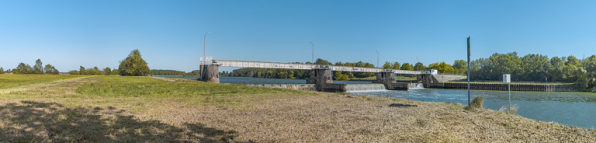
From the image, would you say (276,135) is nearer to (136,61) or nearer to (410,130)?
(410,130)

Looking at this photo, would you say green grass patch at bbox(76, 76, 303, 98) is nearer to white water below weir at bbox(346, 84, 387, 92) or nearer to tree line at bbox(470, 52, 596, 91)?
white water below weir at bbox(346, 84, 387, 92)

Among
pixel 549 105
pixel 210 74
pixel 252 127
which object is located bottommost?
pixel 549 105

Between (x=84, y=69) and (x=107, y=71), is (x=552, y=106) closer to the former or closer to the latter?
(x=84, y=69)

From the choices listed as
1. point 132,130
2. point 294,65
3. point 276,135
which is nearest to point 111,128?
point 132,130

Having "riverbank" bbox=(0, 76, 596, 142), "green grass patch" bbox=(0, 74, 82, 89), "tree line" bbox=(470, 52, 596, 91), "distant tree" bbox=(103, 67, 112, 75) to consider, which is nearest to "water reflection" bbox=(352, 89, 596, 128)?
"riverbank" bbox=(0, 76, 596, 142)

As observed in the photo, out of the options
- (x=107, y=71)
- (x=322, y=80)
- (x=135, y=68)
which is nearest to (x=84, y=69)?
(x=107, y=71)

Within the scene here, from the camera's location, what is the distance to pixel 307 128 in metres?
7.60

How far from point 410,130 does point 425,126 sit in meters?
0.88

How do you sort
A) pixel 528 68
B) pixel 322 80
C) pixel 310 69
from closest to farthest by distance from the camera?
pixel 322 80 → pixel 310 69 → pixel 528 68

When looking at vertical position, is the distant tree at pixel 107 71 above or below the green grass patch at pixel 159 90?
above

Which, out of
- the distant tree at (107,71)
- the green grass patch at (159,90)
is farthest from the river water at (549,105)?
the distant tree at (107,71)

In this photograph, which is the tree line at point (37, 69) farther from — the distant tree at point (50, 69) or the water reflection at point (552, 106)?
the water reflection at point (552, 106)

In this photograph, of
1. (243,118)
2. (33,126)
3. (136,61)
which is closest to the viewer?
(33,126)

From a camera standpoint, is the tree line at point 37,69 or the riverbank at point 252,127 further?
the tree line at point 37,69
